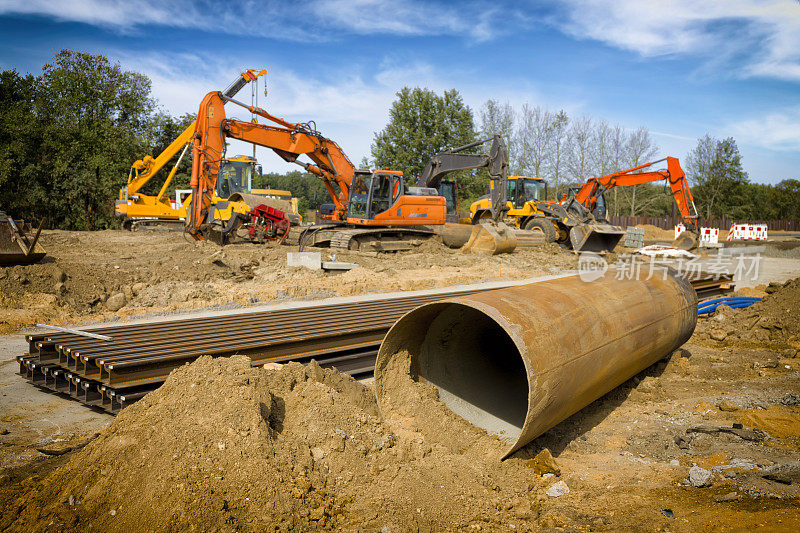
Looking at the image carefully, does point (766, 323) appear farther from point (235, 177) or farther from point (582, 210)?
point (235, 177)

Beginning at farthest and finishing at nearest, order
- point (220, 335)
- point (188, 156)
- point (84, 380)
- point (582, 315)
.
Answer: point (188, 156)
point (220, 335)
point (84, 380)
point (582, 315)

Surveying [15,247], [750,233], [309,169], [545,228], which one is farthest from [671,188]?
[15,247]

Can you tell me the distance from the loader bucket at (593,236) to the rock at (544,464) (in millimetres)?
14907

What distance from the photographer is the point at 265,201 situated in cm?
1642

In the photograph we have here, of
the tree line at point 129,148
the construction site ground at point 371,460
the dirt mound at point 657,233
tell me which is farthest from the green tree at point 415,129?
the construction site ground at point 371,460

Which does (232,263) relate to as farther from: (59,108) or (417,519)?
(59,108)

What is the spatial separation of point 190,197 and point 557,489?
18.8 meters

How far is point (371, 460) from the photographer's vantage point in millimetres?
3439

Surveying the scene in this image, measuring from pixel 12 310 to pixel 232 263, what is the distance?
446cm

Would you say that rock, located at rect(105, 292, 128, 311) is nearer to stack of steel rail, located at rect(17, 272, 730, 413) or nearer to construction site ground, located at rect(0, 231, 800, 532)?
construction site ground, located at rect(0, 231, 800, 532)

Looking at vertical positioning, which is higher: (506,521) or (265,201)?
(265,201)

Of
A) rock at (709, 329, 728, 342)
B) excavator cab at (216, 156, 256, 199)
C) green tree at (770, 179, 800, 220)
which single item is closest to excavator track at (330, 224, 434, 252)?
excavator cab at (216, 156, 256, 199)

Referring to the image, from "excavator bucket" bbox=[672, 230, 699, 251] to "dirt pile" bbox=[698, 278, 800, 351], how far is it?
12.9m

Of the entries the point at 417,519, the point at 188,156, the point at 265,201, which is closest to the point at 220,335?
the point at 417,519
